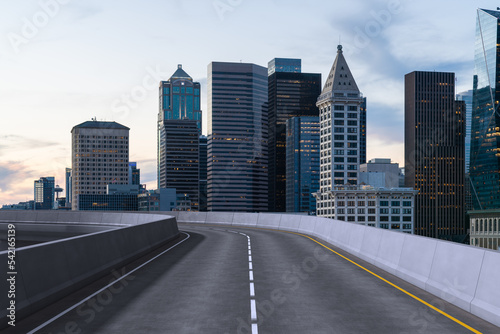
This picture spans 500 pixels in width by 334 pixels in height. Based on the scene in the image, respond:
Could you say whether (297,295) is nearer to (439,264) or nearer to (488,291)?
(439,264)

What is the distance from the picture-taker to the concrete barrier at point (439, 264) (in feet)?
36.1

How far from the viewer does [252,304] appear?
1237cm

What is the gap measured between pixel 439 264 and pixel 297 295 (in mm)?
3758

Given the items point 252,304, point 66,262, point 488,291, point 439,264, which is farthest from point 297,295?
point 66,262

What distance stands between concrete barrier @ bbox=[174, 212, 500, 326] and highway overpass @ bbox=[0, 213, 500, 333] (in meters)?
0.03

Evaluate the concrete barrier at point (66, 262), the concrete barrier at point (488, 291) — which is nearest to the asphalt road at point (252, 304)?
the concrete barrier at point (488, 291)

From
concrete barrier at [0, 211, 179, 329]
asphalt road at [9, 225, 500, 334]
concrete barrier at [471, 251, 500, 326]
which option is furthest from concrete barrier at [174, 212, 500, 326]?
concrete barrier at [0, 211, 179, 329]

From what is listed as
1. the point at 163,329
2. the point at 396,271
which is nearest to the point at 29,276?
the point at 163,329

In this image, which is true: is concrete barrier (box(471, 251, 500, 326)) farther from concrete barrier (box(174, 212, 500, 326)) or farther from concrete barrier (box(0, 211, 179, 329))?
concrete barrier (box(0, 211, 179, 329))

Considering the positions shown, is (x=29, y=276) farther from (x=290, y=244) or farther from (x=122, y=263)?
(x=290, y=244)

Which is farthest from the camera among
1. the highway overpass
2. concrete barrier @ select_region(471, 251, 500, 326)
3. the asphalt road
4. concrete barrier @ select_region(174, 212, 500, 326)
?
concrete barrier @ select_region(174, 212, 500, 326)

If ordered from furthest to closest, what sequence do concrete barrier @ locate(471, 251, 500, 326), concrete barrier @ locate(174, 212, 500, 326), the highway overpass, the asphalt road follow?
concrete barrier @ locate(174, 212, 500, 326)
concrete barrier @ locate(471, 251, 500, 326)
the highway overpass
the asphalt road

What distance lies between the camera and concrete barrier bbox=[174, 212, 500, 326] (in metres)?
11.0

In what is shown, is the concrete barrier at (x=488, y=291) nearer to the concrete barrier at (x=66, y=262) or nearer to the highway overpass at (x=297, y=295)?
the highway overpass at (x=297, y=295)
